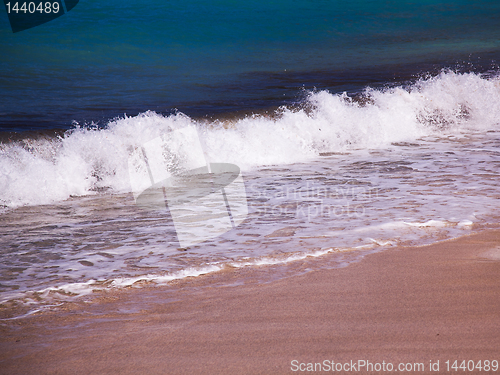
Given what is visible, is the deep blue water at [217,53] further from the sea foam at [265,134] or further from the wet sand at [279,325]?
the wet sand at [279,325]

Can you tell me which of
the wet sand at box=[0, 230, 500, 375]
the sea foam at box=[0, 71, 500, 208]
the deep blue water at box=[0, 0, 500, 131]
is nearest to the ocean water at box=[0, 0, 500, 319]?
the sea foam at box=[0, 71, 500, 208]


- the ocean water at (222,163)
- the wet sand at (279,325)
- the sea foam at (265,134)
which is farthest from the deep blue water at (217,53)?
the wet sand at (279,325)

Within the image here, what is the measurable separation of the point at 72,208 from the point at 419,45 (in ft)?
64.4

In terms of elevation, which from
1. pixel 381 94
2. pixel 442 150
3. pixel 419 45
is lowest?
pixel 442 150

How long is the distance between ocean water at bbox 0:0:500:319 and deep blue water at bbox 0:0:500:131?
133mm

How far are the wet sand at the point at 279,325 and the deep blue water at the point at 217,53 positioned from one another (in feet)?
21.1

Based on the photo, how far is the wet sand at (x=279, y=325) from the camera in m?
2.08

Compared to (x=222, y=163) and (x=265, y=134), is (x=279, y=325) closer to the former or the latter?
(x=222, y=163)

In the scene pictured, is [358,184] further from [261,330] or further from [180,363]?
[180,363]

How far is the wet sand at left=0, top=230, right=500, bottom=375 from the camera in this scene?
208 cm

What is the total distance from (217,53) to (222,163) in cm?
1293

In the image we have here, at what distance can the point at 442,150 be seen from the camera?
288 inches

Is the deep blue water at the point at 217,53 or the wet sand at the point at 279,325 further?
the deep blue water at the point at 217,53

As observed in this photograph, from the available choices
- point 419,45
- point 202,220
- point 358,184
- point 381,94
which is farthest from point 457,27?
point 202,220
